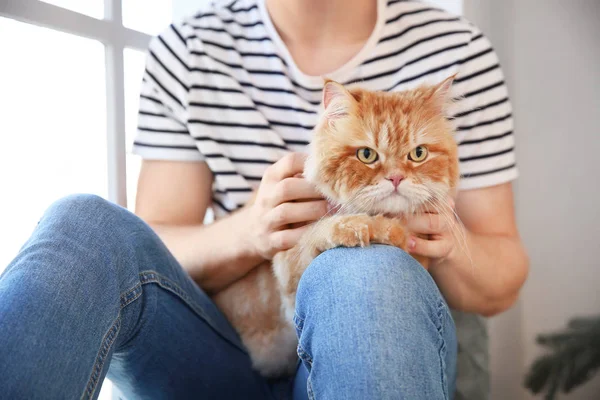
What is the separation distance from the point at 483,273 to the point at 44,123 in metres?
1.09

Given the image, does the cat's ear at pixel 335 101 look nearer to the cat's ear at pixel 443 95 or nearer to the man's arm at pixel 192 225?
the cat's ear at pixel 443 95

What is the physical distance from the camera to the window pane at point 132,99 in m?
1.55

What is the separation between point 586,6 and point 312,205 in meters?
1.29

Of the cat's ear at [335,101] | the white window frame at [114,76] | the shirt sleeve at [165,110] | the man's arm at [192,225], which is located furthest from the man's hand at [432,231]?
the white window frame at [114,76]

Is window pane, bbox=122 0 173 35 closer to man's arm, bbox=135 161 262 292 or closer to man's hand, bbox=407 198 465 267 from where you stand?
man's arm, bbox=135 161 262 292

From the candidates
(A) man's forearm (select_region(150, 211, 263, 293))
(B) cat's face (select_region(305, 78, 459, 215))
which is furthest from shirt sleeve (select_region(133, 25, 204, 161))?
(B) cat's face (select_region(305, 78, 459, 215))

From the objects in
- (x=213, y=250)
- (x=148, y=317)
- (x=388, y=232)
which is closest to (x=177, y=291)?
(x=148, y=317)

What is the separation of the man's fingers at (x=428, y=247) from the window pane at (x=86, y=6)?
99 cm

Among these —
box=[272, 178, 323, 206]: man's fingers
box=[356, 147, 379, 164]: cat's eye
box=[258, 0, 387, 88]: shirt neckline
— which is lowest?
box=[272, 178, 323, 206]: man's fingers

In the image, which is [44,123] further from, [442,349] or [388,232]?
[442,349]

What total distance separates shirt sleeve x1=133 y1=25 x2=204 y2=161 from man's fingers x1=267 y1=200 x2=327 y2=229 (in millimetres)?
354

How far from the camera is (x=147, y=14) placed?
5.57 ft

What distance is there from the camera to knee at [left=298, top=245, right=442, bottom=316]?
0.71 meters

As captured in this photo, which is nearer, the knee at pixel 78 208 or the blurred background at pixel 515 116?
the knee at pixel 78 208
